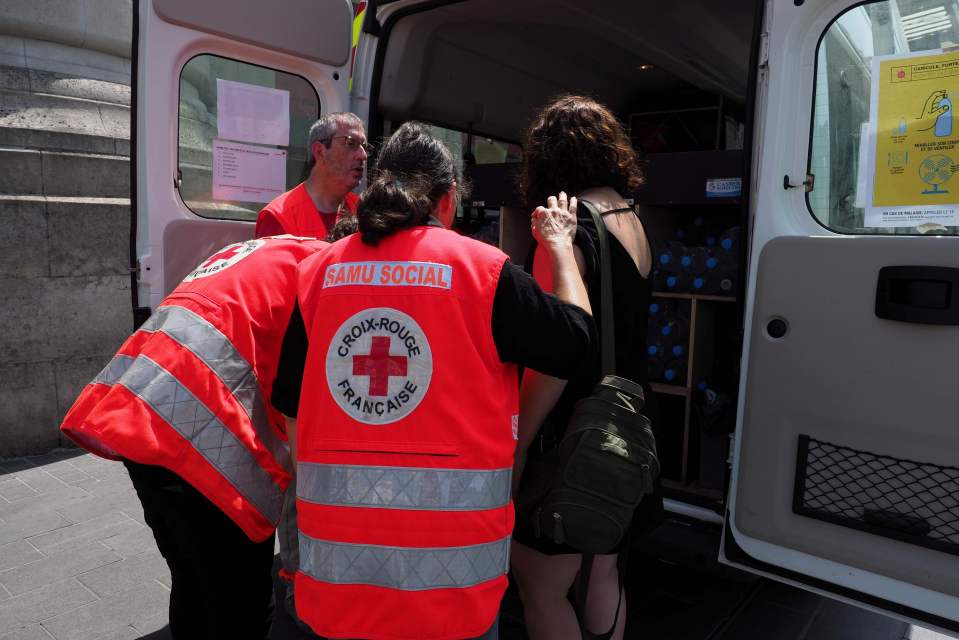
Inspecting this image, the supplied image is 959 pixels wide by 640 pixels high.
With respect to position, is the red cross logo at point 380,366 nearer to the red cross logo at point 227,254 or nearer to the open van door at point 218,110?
the red cross logo at point 227,254

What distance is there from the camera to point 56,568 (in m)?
3.32

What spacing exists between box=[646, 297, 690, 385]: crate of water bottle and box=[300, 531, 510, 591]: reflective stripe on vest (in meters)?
2.08

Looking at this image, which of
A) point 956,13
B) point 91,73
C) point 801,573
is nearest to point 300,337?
point 801,573

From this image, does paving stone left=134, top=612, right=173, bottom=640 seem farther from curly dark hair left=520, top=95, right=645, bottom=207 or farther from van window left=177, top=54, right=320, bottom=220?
curly dark hair left=520, top=95, right=645, bottom=207

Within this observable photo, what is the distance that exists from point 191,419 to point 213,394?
0.07 meters

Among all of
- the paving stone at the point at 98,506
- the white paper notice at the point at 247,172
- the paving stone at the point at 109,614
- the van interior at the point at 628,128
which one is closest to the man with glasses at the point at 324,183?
the white paper notice at the point at 247,172

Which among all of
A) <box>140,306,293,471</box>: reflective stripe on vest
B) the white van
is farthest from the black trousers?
the white van

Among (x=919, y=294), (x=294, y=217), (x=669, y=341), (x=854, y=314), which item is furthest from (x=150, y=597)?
(x=919, y=294)

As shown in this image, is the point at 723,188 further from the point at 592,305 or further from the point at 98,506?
the point at 98,506

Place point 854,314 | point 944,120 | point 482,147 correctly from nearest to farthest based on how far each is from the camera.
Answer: point 944,120 → point 854,314 → point 482,147

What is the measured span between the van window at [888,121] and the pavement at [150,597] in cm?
128

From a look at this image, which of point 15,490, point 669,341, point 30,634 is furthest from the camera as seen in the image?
point 15,490

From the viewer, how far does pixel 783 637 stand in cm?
290

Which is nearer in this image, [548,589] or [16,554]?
[548,589]
